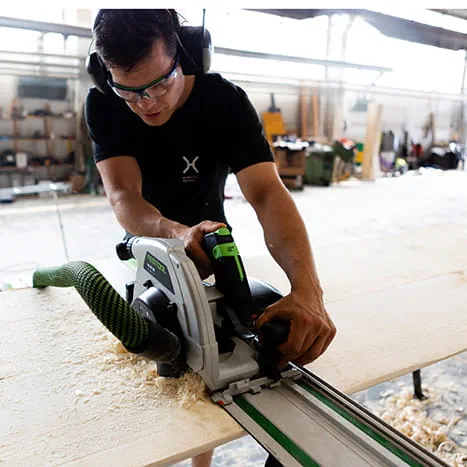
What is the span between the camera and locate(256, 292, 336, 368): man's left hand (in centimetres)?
94

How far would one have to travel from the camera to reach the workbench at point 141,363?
31.6 inches

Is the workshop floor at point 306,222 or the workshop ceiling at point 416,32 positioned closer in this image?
the workshop floor at point 306,222

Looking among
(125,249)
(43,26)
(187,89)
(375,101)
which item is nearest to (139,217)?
(125,249)

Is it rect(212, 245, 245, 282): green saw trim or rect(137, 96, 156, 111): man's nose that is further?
rect(137, 96, 156, 111): man's nose

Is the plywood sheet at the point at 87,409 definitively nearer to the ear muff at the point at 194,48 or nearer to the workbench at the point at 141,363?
the workbench at the point at 141,363

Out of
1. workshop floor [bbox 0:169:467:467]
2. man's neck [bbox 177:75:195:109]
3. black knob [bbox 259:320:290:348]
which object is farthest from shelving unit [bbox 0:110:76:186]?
black knob [bbox 259:320:290:348]

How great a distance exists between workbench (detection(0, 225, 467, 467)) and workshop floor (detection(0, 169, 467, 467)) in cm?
71

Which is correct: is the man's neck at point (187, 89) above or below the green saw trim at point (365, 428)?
above

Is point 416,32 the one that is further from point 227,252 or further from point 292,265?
point 227,252

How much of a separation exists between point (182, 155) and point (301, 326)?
900 millimetres

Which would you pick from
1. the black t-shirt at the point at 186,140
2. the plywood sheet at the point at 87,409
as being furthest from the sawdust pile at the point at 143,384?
the black t-shirt at the point at 186,140

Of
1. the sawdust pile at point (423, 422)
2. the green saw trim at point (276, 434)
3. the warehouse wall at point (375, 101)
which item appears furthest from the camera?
the warehouse wall at point (375, 101)

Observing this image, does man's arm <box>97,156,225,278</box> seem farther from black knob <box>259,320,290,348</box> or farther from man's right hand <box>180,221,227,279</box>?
black knob <box>259,320,290,348</box>

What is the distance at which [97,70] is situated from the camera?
1228 mm
